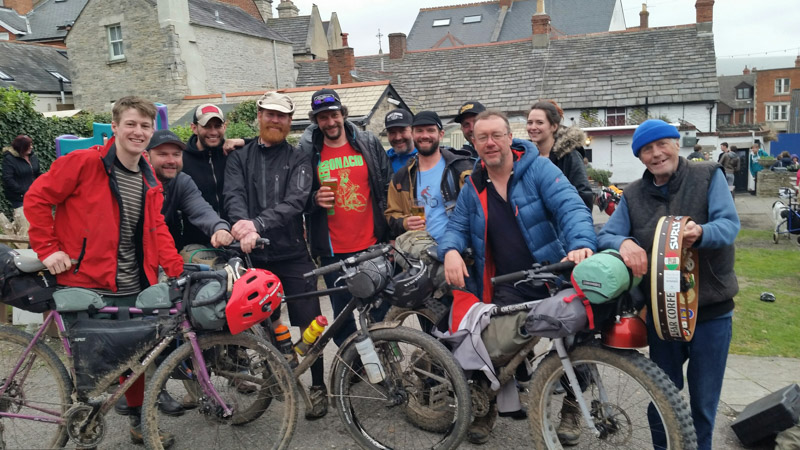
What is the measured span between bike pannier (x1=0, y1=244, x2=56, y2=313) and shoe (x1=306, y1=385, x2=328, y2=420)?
182 centimetres

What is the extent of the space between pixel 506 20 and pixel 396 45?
684 inches

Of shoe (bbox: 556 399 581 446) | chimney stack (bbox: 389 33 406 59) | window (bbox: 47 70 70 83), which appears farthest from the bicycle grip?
window (bbox: 47 70 70 83)

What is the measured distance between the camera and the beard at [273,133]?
4.13m

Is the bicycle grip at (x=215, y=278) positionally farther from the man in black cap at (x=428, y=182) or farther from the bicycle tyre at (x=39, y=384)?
the man in black cap at (x=428, y=182)

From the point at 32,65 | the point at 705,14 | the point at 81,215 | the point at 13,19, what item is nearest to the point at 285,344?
the point at 81,215

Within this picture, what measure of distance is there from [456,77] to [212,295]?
2341 cm

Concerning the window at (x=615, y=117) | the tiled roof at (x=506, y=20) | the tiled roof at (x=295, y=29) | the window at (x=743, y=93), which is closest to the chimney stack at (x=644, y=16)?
the tiled roof at (x=506, y=20)

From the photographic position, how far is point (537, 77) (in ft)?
79.3

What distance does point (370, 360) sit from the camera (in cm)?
342

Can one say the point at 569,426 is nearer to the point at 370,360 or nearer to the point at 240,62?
the point at 370,360

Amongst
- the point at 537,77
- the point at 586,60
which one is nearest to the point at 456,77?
the point at 537,77

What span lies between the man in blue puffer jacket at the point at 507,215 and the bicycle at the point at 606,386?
268 millimetres

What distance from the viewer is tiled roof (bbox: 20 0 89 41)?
38656 mm

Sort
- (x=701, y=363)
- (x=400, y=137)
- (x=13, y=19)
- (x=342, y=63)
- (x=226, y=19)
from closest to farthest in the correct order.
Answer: (x=701, y=363) → (x=400, y=137) → (x=342, y=63) → (x=226, y=19) → (x=13, y=19)
